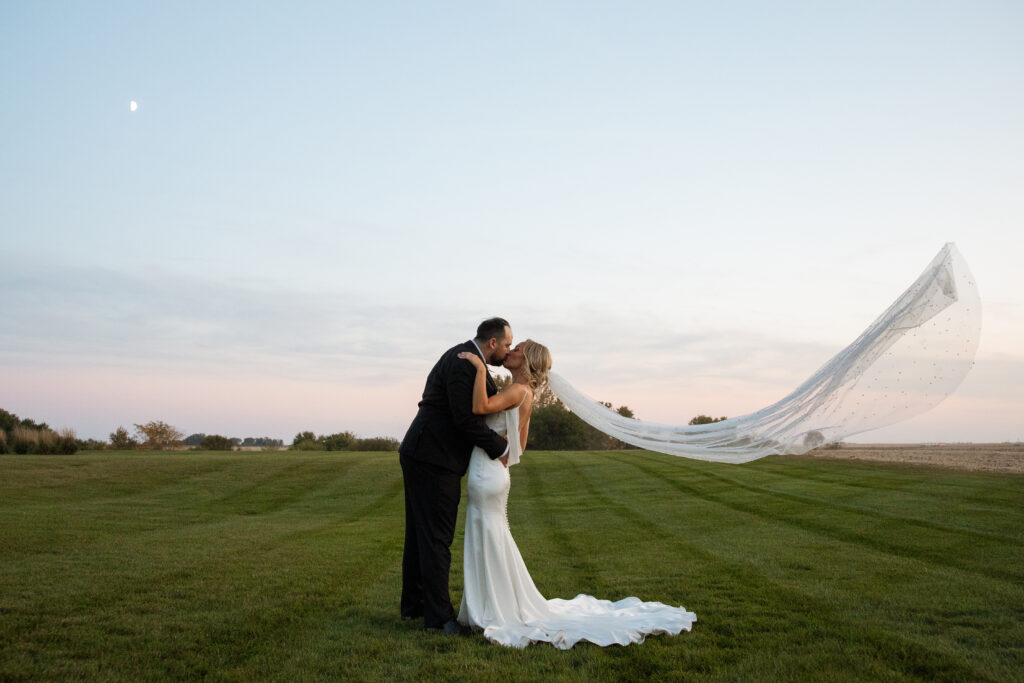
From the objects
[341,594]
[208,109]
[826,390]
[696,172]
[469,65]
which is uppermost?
[469,65]

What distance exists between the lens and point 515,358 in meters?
6.97

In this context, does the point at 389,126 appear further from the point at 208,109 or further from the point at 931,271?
the point at 931,271

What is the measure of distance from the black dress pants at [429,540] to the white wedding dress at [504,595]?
0.72 feet

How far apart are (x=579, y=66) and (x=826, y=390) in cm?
1566

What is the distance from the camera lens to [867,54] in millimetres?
15492

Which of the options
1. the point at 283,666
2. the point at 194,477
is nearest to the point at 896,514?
the point at 283,666

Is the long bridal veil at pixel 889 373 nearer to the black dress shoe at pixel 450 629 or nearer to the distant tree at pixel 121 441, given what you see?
the black dress shoe at pixel 450 629

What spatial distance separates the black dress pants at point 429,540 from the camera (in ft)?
21.6

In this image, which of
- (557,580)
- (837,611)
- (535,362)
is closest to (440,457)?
(535,362)

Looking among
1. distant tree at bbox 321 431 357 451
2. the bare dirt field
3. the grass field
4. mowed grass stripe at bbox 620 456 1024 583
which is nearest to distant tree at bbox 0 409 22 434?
distant tree at bbox 321 431 357 451

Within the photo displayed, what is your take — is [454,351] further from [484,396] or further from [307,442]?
[307,442]

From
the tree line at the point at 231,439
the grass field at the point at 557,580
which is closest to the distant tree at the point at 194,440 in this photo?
the tree line at the point at 231,439

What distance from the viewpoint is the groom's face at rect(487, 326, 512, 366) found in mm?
6859

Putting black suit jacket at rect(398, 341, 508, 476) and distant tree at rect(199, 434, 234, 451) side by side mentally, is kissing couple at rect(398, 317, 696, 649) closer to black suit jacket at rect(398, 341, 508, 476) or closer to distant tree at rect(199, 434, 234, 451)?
black suit jacket at rect(398, 341, 508, 476)
